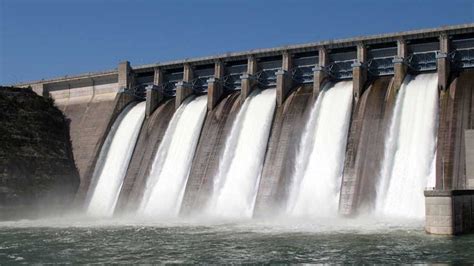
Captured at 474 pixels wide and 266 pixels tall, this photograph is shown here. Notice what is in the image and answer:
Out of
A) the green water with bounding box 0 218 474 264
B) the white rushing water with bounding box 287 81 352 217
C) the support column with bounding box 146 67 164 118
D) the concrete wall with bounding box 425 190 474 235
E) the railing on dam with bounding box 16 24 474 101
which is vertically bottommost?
the green water with bounding box 0 218 474 264

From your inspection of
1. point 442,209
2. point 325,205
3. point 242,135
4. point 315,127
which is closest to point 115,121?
point 242,135

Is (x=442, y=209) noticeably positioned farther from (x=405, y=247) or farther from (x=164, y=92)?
(x=164, y=92)

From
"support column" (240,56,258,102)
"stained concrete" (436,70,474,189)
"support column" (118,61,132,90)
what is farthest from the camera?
"support column" (118,61,132,90)

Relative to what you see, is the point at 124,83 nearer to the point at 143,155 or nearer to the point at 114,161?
the point at 114,161

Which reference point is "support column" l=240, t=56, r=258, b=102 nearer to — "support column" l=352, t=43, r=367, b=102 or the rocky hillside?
"support column" l=352, t=43, r=367, b=102

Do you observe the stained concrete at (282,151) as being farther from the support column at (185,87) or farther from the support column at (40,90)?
the support column at (40,90)

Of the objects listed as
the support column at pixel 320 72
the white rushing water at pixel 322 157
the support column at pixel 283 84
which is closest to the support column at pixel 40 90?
the support column at pixel 283 84

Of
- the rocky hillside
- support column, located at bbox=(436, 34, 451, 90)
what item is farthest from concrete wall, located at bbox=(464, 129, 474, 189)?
the rocky hillside
